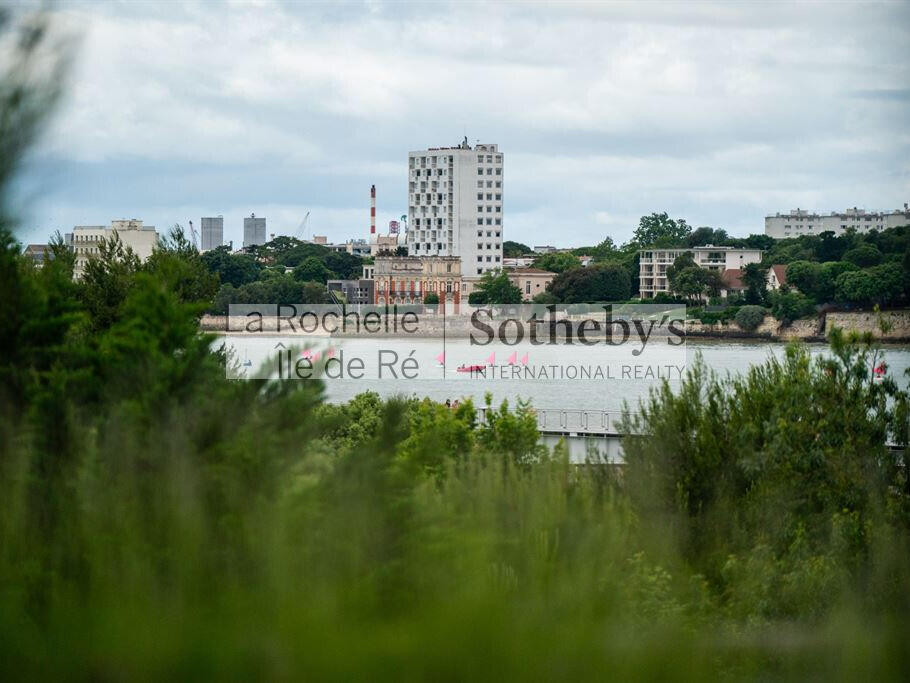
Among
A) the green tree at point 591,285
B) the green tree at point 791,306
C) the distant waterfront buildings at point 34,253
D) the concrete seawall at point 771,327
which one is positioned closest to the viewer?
the distant waterfront buildings at point 34,253

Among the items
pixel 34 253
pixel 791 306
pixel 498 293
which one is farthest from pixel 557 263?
pixel 34 253

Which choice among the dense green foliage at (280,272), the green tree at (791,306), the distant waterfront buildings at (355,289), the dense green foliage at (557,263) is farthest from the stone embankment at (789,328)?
the distant waterfront buildings at (355,289)

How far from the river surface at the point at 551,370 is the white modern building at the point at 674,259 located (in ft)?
43.9

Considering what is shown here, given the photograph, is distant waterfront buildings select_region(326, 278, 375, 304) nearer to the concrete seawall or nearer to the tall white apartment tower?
the tall white apartment tower

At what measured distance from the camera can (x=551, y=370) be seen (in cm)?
5147

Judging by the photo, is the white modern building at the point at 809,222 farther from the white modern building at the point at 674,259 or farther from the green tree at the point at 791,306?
the green tree at the point at 791,306

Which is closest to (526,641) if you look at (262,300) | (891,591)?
(891,591)

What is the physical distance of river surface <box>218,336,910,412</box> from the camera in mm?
38969

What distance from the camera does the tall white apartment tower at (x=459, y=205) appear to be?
93562 millimetres

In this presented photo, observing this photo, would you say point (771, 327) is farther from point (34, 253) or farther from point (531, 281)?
point (34, 253)

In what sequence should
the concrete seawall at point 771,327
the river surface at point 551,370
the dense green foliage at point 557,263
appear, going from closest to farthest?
the river surface at point 551,370
the concrete seawall at point 771,327
the dense green foliage at point 557,263

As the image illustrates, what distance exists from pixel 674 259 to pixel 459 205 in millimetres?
23841

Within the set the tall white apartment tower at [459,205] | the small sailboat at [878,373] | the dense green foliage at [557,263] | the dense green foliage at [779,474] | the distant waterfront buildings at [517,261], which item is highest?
the tall white apartment tower at [459,205]

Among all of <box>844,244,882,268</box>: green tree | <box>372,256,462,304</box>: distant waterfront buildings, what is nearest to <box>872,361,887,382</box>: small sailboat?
<box>844,244,882,268</box>: green tree
